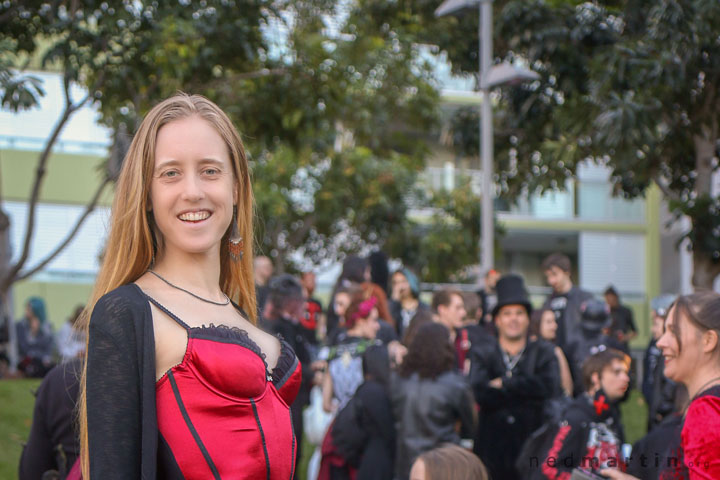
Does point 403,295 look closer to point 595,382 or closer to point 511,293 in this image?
point 511,293

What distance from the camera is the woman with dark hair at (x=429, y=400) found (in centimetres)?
661

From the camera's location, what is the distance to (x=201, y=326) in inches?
93.7

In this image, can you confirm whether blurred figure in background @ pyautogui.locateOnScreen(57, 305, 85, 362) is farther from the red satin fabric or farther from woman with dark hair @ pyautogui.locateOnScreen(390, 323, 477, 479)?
woman with dark hair @ pyautogui.locateOnScreen(390, 323, 477, 479)

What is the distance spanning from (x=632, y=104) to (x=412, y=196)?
932 centimetres

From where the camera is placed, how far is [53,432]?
4.33 m

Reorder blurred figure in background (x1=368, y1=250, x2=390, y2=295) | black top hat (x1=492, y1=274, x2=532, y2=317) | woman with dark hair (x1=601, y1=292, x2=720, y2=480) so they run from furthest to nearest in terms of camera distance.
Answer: blurred figure in background (x1=368, y1=250, x2=390, y2=295), black top hat (x1=492, y1=274, x2=532, y2=317), woman with dark hair (x1=601, y1=292, x2=720, y2=480)

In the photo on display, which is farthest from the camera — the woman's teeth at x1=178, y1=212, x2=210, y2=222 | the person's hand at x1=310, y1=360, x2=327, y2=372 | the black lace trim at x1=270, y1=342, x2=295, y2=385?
the person's hand at x1=310, y1=360, x2=327, y2=372

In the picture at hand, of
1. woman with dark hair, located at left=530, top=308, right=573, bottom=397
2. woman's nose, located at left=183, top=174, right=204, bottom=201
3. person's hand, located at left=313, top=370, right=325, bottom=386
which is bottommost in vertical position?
person's hand, located at left=313, top=370, right=325, bottom=386

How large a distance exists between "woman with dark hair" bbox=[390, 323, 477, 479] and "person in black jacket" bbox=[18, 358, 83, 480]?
2732 mm

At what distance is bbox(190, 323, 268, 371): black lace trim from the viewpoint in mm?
2336

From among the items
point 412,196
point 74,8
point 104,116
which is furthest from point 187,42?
point 412,196

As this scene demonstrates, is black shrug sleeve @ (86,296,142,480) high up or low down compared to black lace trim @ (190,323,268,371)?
down

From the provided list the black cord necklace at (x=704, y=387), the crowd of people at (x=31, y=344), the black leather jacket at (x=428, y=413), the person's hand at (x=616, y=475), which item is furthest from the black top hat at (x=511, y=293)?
the crowd of people at (x=31, y=344)

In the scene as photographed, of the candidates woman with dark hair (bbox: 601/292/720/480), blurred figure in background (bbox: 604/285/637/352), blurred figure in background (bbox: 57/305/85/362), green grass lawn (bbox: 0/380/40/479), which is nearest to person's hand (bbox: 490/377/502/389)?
blurred figure in background (bbox: 57/305/85/362)
